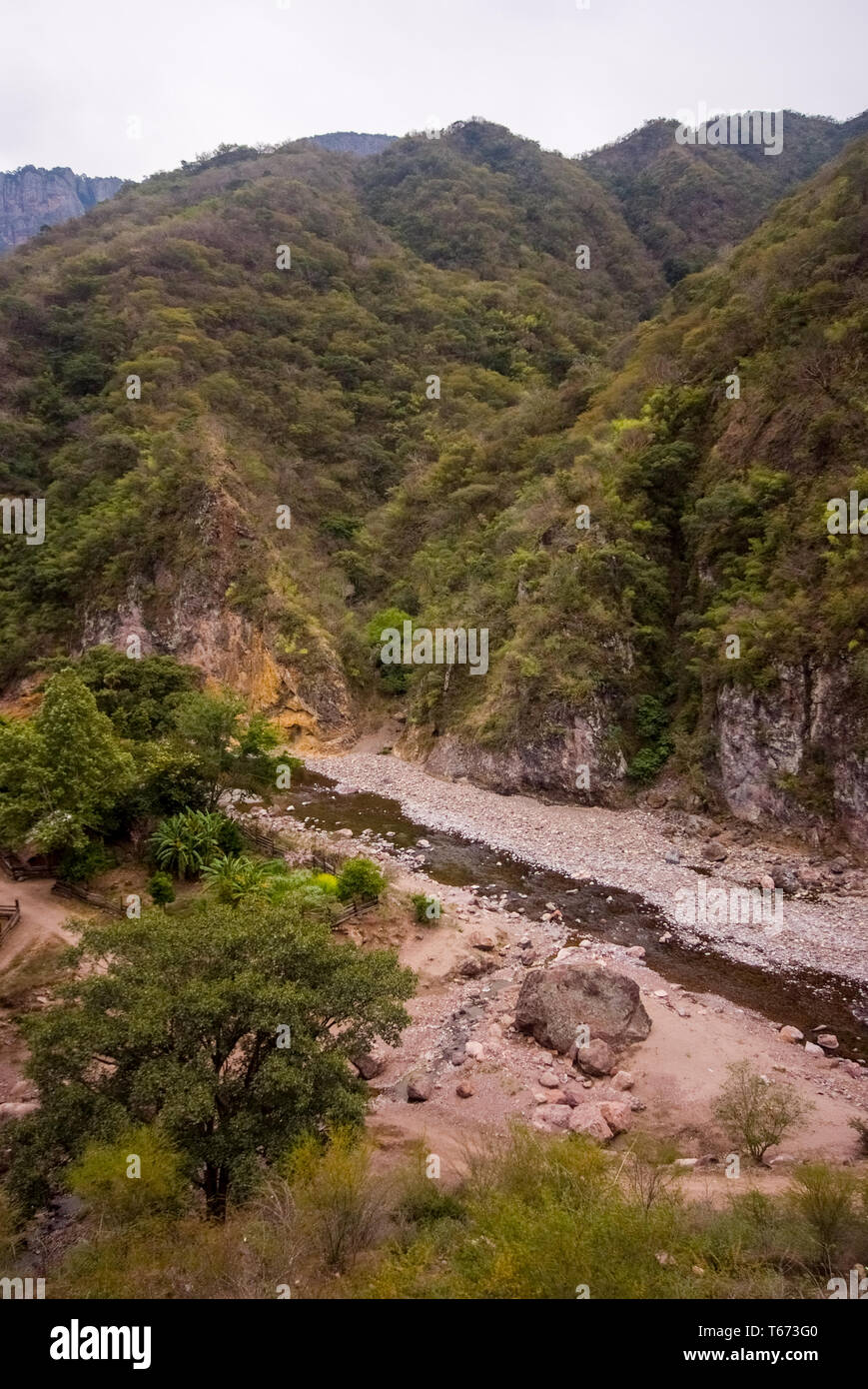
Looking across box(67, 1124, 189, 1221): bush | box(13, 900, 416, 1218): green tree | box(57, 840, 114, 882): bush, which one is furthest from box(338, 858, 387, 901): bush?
box(67, 1124, 189, 1221): bush

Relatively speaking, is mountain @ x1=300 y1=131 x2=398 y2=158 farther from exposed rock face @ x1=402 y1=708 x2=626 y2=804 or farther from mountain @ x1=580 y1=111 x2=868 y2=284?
exposed rock face @ x1=402 y1=708 x2=626 y2=804

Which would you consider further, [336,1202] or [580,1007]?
[580,1007]

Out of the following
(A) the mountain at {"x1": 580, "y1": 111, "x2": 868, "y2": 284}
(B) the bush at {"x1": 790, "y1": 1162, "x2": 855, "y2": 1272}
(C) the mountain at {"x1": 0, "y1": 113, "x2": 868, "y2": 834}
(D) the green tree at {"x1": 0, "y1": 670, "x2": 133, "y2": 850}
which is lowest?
(B) the bush at {"x1": 790, "y1": 1162, "x2": 855, "y2": 1272}

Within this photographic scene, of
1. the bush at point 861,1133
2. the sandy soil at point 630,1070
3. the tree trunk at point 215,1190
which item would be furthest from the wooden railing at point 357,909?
the bush at point 861,1133

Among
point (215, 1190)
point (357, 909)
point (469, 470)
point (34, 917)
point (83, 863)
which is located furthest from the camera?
point (469, 470)

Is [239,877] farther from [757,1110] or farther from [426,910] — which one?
[757,1110]

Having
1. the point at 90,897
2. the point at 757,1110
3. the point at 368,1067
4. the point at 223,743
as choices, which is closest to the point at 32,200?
the point at 223,743
